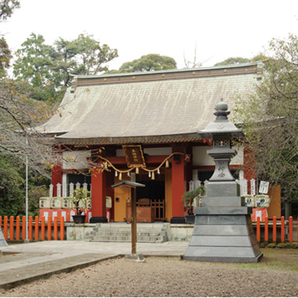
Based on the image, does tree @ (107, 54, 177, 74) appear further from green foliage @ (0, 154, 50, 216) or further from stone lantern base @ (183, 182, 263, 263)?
stone lantern base @ (183, 182, 263, 263)

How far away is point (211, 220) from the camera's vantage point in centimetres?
1115

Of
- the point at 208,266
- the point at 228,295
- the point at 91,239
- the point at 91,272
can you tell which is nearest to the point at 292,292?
the point at 228,295

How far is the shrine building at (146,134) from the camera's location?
57.8ft

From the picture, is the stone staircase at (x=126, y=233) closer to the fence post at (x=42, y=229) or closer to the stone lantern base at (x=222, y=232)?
the fence post at (x=42, y=229)

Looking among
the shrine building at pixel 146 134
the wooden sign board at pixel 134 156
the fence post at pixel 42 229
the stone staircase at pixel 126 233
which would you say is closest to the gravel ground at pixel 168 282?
the stone staircase at pixel 126 233

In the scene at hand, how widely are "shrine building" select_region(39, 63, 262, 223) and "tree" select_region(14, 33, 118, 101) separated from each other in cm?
1577

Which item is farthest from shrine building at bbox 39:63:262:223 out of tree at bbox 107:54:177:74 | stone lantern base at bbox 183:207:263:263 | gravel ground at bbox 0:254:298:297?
tree at bbox 107:54:177:74

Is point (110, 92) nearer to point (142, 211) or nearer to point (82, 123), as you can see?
point (82, 123)

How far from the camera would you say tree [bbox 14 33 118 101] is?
37.8m

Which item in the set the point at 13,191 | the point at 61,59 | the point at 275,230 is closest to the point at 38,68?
the point at 61,59

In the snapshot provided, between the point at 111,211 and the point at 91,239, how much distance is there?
322 cm

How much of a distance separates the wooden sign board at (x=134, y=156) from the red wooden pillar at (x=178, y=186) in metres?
1.34

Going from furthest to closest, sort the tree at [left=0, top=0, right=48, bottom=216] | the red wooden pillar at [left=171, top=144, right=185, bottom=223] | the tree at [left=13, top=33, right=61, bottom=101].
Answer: the tree at [left=13, top=33, right=61, bottom=101]
the red wooden pillar at [left=171, top=144, right=185, bottom=223]
the tree at [left=0, top=0, right=48, bottom=216]

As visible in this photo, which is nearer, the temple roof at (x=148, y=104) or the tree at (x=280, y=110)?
the tree at (x=280, y=110)
